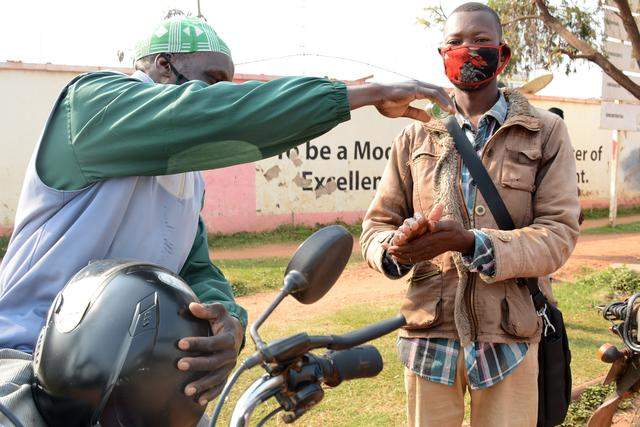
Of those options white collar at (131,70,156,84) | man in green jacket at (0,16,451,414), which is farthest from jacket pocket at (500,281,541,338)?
white collar at (131,70,156,84)

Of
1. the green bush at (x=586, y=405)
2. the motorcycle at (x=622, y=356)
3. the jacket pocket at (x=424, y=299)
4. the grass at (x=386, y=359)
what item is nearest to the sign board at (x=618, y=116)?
the grass at (x=386, y=359)

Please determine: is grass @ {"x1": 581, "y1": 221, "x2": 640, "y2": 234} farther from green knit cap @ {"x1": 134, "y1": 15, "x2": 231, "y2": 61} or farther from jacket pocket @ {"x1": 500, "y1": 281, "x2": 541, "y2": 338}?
green knit cap @ {"x1": 134, "y1": 15, "x2": 231, "y2": 61}

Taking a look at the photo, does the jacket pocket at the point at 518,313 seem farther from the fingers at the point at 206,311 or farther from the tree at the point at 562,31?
the tree at the point at 562,31

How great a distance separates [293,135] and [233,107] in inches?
5.9

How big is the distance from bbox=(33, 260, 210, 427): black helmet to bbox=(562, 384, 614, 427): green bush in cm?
342

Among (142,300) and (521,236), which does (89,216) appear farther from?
(521,236)

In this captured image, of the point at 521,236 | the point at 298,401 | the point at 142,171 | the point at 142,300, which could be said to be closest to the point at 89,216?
the point at 142,171

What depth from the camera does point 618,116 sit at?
13.6m

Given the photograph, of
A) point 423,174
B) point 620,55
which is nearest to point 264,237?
point 620,55

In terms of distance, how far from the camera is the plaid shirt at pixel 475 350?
Answer: 91.3 inches

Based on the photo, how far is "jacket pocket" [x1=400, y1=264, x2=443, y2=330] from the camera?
2.49 meters

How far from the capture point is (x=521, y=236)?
235 centimetres

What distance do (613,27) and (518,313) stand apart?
10.9 metres

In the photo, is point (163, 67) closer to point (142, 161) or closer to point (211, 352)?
point (142, 161)
